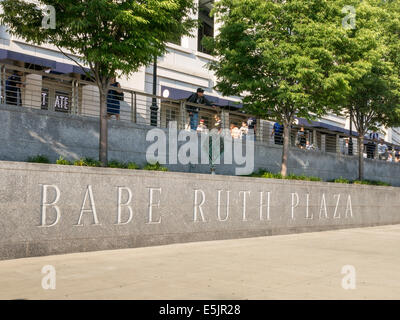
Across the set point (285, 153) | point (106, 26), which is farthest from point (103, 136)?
point (285, 153)

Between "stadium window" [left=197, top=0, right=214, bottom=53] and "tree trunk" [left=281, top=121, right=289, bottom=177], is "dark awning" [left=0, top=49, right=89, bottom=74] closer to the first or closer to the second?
"tree trunk" [left=281, top=121, right=289, bottom=177]

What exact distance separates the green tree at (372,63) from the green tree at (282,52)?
0.68 metres

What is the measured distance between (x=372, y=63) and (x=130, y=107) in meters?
9.77

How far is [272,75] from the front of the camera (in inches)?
671

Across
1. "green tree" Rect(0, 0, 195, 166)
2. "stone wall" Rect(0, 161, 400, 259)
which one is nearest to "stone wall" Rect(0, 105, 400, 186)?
"green tree" Rect(0, 0, 195, 166)

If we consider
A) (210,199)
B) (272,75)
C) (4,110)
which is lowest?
(210,199)

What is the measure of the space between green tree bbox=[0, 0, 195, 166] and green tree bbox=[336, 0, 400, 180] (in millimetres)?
7068

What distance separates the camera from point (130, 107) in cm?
2088

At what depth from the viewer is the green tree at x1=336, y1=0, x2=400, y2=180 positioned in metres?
16.8

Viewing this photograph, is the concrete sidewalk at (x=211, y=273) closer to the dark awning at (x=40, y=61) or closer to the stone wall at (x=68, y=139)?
the stone wall at (x=68, y=139)

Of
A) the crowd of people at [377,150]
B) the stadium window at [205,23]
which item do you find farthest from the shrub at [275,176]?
A: the stadium window at [205,23]
